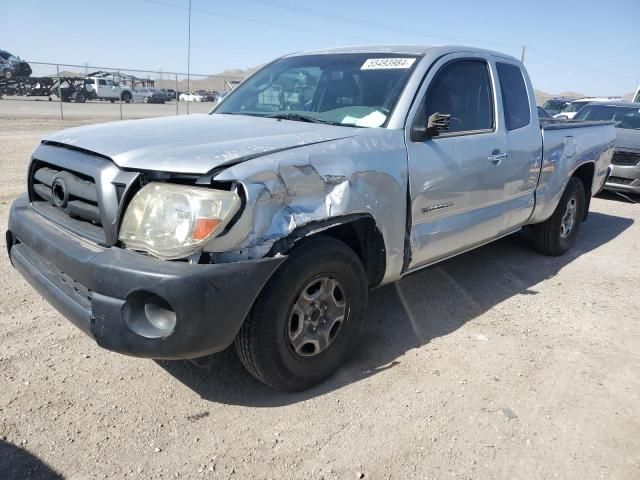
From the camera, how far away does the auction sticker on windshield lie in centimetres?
354

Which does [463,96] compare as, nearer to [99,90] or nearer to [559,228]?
[559,228]

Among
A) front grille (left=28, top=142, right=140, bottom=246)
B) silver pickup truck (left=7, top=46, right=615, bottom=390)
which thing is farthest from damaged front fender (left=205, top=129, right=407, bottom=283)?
front grille (left=28, top=142, right=140, bottom=246)

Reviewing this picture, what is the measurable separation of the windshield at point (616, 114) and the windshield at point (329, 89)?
26.1ft

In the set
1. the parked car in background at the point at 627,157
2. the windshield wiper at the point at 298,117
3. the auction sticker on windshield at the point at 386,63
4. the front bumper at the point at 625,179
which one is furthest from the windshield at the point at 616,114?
the windshield wiper at the point at 298,117

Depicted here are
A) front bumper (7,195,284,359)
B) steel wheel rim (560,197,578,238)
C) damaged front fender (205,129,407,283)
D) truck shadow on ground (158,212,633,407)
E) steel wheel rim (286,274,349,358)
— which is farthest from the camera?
steel wheel rim (560,197,578,238)

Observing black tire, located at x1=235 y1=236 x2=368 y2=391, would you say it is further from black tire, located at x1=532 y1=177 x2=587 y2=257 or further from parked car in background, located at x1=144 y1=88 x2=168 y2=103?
parked car in background, located at x1=144 y1=88 x2=168 y2=103

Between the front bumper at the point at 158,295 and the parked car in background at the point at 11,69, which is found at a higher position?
the parked car in background at the point at 11,69

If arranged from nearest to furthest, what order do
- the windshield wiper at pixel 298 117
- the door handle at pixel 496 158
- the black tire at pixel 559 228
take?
the windshield wiper at pixel 298 117
the door handle at pixel 496 158
the black tire at pixel 559 228

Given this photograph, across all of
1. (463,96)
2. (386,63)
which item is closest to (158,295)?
(386,63)

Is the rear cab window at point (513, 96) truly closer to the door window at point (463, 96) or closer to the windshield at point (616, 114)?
the door window at point (463, 96)

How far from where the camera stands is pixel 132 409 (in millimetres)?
2730

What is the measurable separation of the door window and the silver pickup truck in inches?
0.6

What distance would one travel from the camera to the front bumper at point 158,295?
7.37ft

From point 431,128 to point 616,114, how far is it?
887 cm
